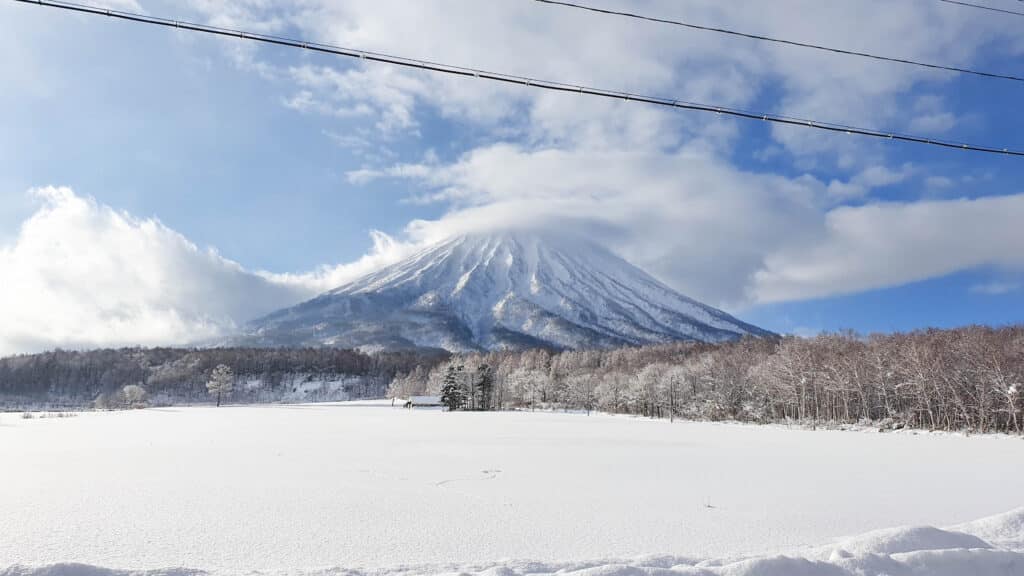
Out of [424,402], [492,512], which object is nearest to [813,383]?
[424,402]

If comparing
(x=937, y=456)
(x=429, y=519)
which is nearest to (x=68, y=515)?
(x=429, y=519)

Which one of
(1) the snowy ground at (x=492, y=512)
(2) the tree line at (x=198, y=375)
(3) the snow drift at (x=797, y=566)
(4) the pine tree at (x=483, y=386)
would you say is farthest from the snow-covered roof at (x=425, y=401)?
(3) the snow drift at (x=797, y=566)

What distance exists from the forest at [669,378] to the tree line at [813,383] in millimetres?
206

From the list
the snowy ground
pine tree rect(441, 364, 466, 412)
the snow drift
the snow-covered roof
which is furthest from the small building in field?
the snow drift

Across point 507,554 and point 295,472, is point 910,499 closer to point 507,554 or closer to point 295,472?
point 507,554

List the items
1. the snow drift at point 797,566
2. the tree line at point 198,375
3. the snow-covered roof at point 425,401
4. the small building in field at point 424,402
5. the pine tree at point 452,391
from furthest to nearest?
1. the tree line at point 198,375
2. the snow-covered roof at point 425,401
3. the small building in field at point 424,402
4. the pine tree at point 452,391
5. the snow drift at point 797,566

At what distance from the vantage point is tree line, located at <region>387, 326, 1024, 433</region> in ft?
175

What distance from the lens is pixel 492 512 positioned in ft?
36.3

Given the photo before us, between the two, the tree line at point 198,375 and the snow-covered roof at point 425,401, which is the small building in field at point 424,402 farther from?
the tree line at point 198,375

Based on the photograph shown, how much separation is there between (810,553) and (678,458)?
1610cm

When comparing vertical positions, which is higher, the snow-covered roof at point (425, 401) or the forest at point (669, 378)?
the forest at point (669, 378)

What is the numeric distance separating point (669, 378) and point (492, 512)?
266 ft

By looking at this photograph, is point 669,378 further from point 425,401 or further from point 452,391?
point 425,401

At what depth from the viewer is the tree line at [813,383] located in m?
53.2
